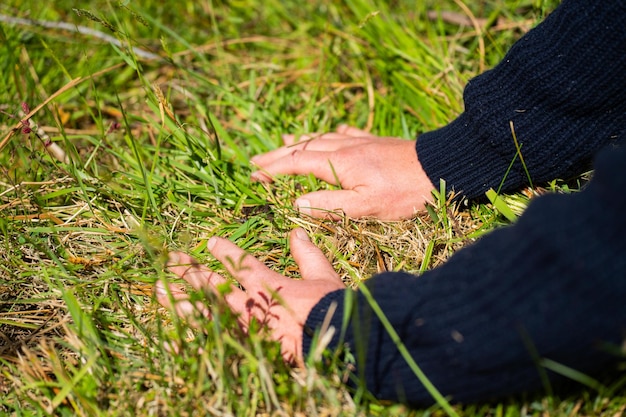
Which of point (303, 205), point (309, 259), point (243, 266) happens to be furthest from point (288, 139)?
point (243, 266)

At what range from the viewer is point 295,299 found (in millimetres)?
1353

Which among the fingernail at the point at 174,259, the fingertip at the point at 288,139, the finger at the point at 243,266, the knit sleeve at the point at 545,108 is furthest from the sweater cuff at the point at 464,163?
the fingernail at the point at 174,259

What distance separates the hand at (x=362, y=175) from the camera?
1.67 m

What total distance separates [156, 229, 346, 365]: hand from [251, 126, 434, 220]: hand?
0.48 feet

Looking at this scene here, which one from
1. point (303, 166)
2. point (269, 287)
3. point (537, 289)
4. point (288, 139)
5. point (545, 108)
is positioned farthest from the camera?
point (288, 139)

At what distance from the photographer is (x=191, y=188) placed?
5.79 ft

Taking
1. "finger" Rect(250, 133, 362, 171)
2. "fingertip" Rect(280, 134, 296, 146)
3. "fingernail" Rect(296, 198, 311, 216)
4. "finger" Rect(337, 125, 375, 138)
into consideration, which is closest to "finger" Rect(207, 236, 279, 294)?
"fingernail" Rect(296, 198, 311, 216)

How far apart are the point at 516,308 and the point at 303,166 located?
0.90m

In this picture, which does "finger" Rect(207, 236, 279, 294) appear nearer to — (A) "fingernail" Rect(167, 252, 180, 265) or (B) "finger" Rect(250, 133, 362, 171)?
(A) "fingernail" Rect(167, 252, 180, 265)

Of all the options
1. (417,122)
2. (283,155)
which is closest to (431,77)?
(417,122)

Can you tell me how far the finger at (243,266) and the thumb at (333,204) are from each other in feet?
0.87

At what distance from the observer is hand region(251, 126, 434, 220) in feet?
5.49

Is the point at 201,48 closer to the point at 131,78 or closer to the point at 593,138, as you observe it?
the point at 131,78

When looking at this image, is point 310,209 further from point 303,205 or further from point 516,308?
point 516,308
